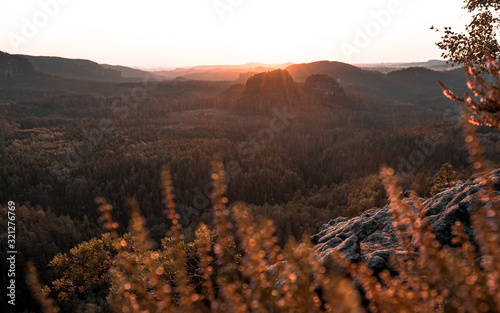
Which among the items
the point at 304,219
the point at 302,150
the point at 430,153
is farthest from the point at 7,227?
the point at 430,153

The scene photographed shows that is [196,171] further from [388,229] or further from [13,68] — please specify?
[13,68]

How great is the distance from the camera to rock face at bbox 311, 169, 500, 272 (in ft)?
22.4

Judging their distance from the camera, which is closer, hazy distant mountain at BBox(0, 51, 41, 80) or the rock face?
the rock face

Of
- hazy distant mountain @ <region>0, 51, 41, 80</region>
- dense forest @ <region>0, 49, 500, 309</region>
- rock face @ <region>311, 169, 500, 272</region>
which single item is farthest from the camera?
hazy distant mountain @ <region>0, 51, 41, 80</region>

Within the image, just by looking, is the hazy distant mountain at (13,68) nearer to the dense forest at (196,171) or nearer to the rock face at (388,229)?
the dense forest at (196,171)

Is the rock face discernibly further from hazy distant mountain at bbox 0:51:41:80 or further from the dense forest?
hazy distant mountain at bbox 0:51:41:80

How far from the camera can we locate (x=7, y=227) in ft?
70.0

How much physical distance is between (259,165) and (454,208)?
36.7 meters

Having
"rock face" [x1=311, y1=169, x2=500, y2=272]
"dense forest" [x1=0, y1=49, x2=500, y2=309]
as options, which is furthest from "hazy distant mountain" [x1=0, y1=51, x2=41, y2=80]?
"rock face" [x1=311, y1=169, x2=500, y2=272]

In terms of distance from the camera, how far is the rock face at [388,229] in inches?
269

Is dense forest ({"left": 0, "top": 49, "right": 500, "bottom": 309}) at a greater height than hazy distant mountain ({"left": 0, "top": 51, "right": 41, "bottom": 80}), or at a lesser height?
lesser

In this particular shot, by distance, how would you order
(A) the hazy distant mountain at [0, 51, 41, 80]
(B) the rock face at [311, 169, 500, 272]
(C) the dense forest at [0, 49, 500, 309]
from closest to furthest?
(B) the rock face at [311, 169, 500, 272], (C) the dense forest at [0, 49, 500, 309], (A) the hazy distant mountain at [0, 51, 41, 80]

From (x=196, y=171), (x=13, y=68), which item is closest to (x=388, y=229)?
(x=196, y=171)

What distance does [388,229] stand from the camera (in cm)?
873
